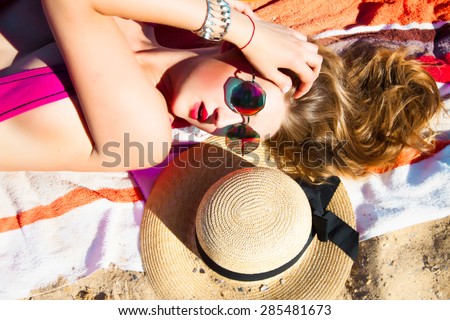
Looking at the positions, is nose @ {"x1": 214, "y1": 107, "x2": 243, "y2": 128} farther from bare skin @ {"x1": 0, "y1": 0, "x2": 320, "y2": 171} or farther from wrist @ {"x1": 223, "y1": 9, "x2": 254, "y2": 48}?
wrist @ {"x1": 223, "y1": 9, "x2": 254, "y2": 48}

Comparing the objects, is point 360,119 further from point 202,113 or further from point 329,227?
point 202,113

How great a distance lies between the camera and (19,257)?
2340 mm

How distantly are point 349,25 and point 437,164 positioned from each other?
970 mm

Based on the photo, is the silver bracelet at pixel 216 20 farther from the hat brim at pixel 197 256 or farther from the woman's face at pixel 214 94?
the hat brim at pixel 197 256

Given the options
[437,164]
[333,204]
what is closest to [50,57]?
[333,204]

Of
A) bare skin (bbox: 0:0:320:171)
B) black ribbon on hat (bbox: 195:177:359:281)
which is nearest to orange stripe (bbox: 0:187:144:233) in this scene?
bare skin (bbox: 0:0:320:171)

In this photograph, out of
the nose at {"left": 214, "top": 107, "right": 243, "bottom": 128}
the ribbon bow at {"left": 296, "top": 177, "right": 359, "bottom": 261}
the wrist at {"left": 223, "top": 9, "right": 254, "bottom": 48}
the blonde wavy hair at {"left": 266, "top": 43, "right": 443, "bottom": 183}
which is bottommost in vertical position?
the ribbon bow at {"left": 296, "top": 177, "right": 359, "bottom": 261}

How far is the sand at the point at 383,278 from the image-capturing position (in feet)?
7.82

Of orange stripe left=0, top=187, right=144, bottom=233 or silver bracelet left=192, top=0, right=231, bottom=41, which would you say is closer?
silver bracelet left=192, top=0, right=231, bottom=41

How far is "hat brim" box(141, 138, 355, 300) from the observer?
2078 mm

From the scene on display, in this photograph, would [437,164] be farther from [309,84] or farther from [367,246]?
[309,84]

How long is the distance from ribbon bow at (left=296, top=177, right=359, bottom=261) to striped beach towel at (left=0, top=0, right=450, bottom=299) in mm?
317

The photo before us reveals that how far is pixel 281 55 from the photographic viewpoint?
1761 mm

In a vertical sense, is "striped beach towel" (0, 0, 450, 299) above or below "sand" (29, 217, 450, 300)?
above
